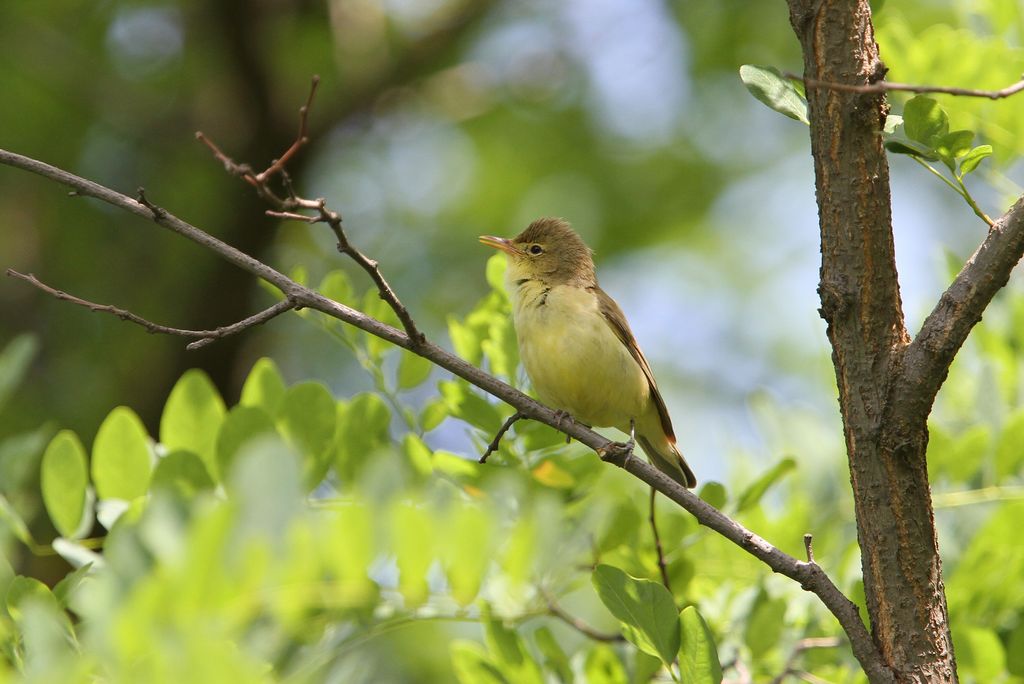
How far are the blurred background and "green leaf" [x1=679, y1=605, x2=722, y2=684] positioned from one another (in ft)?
14.3

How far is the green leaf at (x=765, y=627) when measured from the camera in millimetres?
3230

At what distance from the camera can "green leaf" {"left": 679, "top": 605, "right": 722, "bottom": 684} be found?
237cm

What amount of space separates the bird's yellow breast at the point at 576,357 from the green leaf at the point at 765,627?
126cm

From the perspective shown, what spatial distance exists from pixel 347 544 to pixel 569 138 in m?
6.92

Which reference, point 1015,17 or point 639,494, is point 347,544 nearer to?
point 639,494

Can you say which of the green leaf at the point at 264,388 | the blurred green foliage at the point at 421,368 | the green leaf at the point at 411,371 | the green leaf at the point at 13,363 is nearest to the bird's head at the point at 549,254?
the blurred green foliage at the point at 421,368

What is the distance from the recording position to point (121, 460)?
308 cm

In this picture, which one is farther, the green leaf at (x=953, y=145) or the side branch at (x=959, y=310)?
the green leaf at (x=953, y=145)

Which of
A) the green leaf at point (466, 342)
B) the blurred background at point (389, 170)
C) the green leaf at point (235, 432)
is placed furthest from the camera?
the blurred background at point (389, 170)

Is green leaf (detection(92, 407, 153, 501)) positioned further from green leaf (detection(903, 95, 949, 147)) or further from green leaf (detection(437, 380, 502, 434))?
green leaf (detection(903, 95, 949, 147))

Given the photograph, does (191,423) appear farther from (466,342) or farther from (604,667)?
(604,667)

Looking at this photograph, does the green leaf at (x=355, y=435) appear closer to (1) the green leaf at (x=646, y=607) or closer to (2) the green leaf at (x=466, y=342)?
(2) the green leaf at (x=466, y=342)

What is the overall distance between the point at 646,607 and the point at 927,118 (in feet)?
4.28

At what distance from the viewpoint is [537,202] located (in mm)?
8242
